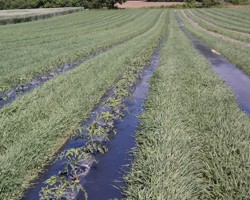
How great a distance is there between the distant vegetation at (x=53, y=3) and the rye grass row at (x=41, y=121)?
78.6 meters

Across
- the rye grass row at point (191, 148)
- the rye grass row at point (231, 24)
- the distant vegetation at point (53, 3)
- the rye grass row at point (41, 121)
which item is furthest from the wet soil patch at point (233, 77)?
the distant vegetation at point (53, 3)

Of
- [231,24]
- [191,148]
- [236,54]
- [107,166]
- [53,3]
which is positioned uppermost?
[191,148]

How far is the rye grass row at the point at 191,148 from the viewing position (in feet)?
16.3

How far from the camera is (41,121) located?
25.5ft

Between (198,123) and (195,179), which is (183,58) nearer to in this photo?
(198,123)

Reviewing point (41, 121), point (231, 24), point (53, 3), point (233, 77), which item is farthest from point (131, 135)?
point (53, 3)

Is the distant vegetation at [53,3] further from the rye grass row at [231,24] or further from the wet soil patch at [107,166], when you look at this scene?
the wet soil patch at [107,166]

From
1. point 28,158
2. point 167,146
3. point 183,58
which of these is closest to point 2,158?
point 28,158

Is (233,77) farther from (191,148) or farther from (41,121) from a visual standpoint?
(41,121)

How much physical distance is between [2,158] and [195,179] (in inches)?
128

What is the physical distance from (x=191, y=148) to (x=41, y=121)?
3570 millimetres

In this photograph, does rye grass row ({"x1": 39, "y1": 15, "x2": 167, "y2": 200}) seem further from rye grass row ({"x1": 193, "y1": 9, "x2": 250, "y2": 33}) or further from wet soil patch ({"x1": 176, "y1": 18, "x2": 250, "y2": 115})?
rye grass row ({"x1": 193, "y1": 9, "x2": 250, "y2": 33})

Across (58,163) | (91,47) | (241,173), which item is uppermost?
(241,173)

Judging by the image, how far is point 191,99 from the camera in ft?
31.2
